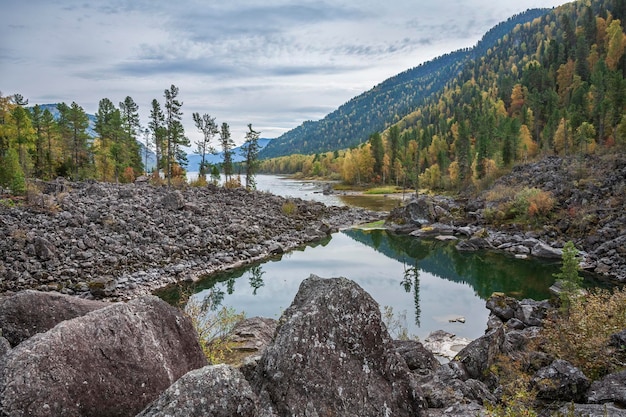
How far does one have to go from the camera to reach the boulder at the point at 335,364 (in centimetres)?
613

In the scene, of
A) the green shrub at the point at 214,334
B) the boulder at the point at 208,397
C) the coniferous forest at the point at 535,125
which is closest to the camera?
the boulder at the point at 208,397

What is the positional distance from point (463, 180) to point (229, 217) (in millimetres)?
74146

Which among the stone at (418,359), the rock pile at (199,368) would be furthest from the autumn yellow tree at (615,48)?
the rock pile at (199,368)

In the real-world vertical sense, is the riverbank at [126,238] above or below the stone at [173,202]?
below

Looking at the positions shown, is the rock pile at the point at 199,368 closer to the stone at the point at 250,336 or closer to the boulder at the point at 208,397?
the boulder at the point at 208,397

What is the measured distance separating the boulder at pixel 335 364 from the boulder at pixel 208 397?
124cm

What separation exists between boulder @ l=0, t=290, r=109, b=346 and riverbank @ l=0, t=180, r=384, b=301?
20.9m

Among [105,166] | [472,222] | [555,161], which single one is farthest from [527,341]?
[105,166]

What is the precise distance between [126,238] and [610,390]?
118 ft

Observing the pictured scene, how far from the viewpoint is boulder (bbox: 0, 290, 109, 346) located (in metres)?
7.26

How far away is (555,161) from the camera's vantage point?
67625 mm

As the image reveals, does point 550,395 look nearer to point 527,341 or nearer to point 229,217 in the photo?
point 527,341

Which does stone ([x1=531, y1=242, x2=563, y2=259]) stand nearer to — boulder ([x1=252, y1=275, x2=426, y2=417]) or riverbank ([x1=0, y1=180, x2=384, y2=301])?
riverbank ([x1=0, y1=180, x2=384, y2=301])

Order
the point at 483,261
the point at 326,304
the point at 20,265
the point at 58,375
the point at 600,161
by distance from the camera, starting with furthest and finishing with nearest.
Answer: the point at 600,161 → the point at 483,261 → the point at 20,265 → the point at 326,304 → the point at 58,375
